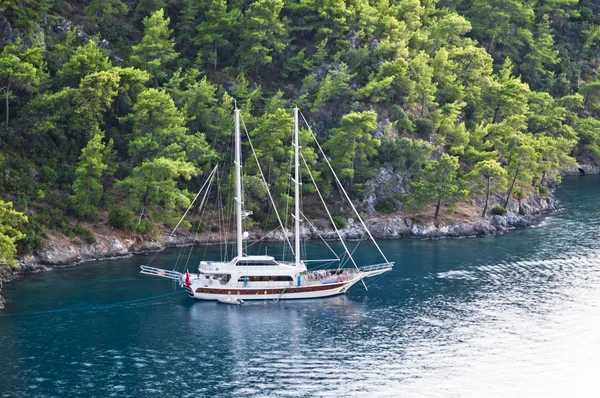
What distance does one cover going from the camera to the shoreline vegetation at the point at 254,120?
115 m

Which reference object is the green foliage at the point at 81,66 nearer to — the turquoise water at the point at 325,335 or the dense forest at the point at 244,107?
the dense forest at the point at 244,107

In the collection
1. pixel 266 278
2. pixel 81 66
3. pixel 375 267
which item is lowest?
pixel 266 278

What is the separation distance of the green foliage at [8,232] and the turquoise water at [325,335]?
14.9 feet

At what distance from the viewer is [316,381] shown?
73.5 metres

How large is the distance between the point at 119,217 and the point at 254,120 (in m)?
25.6

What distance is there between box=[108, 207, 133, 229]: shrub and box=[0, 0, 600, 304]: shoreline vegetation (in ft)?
0.58

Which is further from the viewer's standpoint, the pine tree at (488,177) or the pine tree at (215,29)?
the pine tree at (215,29)

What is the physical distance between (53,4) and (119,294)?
5722 centimetres

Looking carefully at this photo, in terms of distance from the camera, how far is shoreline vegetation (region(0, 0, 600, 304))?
11488 centimetres

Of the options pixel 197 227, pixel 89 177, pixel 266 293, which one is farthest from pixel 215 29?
pixel 266 293

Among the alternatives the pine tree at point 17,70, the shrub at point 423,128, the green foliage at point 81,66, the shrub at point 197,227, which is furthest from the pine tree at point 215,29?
the shrub at point 423,128

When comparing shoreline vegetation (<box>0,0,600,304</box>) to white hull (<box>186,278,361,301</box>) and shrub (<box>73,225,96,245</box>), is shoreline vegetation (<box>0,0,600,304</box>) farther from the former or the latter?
white hull (<box>186,278,361,301</box>)

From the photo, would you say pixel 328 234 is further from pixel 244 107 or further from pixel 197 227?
pixel 244 107

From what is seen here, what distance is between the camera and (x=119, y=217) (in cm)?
11456
